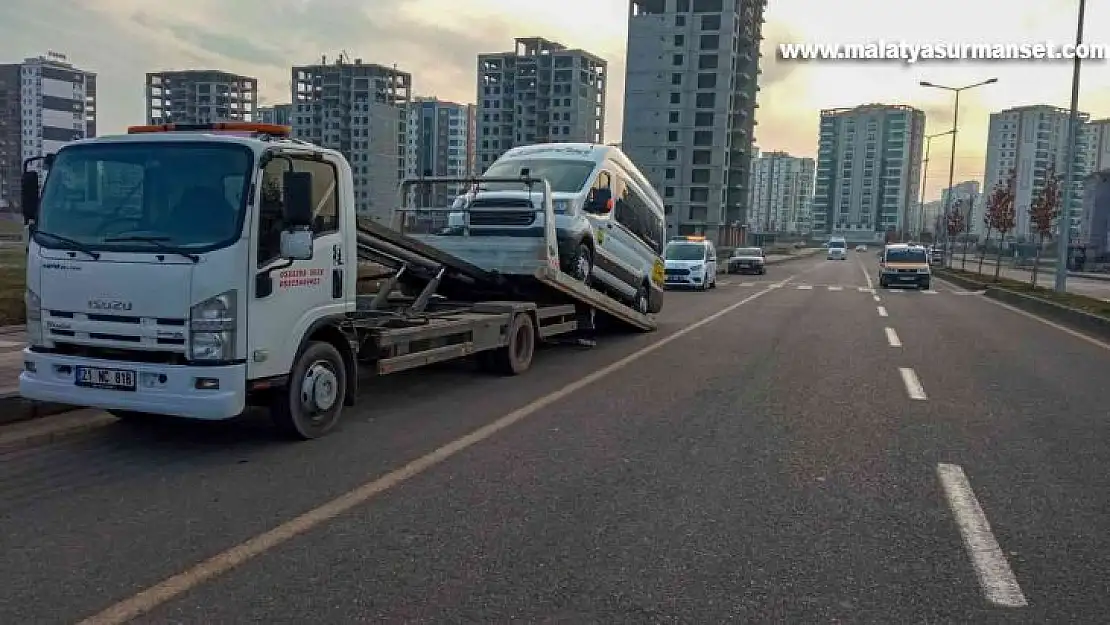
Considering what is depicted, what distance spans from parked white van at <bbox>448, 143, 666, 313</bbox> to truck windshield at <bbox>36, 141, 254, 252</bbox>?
15.7 feet

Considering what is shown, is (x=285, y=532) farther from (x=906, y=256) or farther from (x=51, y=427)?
(x=906, y=256)

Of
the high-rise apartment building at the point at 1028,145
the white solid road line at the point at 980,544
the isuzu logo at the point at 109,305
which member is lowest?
the white solid road line at the point at 980,544

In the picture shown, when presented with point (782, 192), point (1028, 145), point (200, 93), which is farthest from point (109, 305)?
point (782, 192)

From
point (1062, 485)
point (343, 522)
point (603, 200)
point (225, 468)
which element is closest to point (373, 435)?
point (225, 468)

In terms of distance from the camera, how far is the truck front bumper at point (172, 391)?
583 centimetres

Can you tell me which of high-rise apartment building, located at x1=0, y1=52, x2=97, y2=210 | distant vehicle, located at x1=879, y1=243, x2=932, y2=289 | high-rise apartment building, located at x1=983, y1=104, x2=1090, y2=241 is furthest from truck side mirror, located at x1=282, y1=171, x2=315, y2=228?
high-rise apartment building, located at x1=983, y1=104, x2=1090, y2=241

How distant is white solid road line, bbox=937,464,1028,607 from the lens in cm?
409

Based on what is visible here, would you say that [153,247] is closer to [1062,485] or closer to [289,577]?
[289,577]

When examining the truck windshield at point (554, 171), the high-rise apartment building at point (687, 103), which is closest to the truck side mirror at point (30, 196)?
the truck windshield at point (554, 171)

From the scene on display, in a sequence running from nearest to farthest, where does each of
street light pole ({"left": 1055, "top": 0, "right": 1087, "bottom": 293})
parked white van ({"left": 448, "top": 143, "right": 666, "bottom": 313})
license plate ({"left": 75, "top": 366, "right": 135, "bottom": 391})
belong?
1. license plate ({"left": 75, "top": 366, "right": 135, "bottom": 391})
2. parked white van ({"left": 448, "top": 143, "right": 666, "bottom": 313})
3. street light pole ({"left": 1055, "top": 0, "right": 1087, "bottom": 293})

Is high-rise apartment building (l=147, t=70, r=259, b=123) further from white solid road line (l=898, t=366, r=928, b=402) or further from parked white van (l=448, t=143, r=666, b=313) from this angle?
white solid road line (l=898, t=366, r=928, b=402)

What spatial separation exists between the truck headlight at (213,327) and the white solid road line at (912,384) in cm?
718

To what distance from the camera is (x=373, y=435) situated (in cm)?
699

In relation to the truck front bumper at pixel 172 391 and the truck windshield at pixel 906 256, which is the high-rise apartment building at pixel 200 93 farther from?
the truck windshield at pixel 906 256
